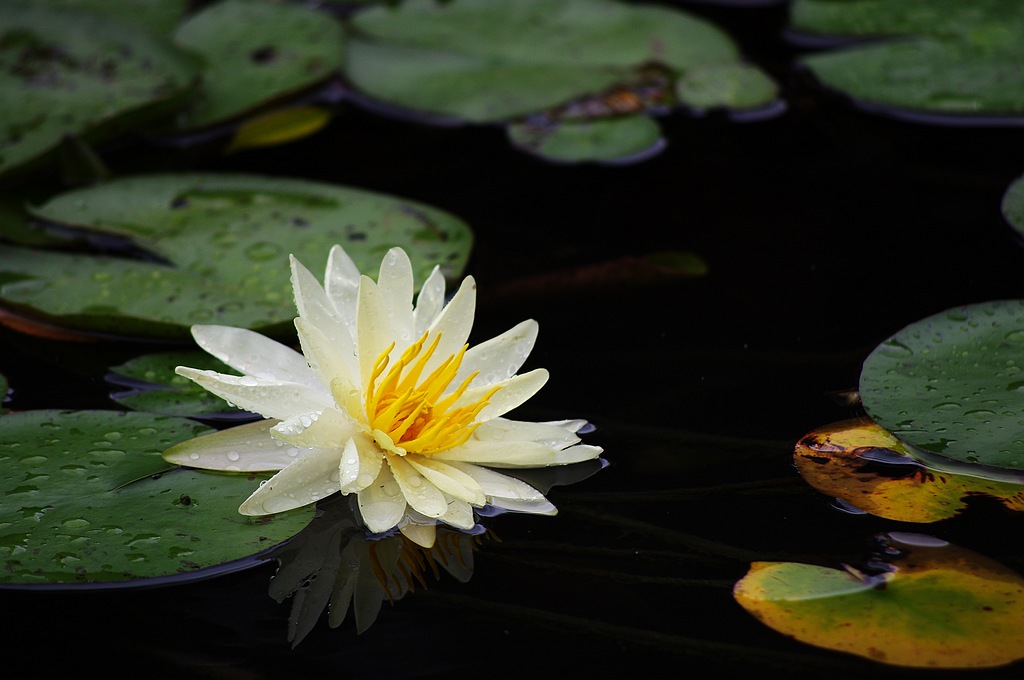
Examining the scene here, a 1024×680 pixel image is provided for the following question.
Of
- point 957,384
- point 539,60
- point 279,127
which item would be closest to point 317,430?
point 957,384

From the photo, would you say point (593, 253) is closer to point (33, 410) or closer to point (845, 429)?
point (845, 429)

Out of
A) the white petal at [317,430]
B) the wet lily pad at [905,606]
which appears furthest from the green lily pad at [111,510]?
the wet lily pad at [905,606]

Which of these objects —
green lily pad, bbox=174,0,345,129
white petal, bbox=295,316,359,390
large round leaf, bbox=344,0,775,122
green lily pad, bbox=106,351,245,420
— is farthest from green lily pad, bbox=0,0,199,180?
white petal, bbox=295,316,359,390

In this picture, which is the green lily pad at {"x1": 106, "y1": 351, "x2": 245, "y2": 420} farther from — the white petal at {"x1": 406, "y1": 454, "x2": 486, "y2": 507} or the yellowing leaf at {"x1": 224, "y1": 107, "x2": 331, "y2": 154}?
the yellowing leaf at {"x1": 224, "y1": 107, "x2": 331, "y2": 154}

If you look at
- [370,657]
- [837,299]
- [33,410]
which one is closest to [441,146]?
[837,299]

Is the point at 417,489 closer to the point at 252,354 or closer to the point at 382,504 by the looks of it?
the point at 382,504
